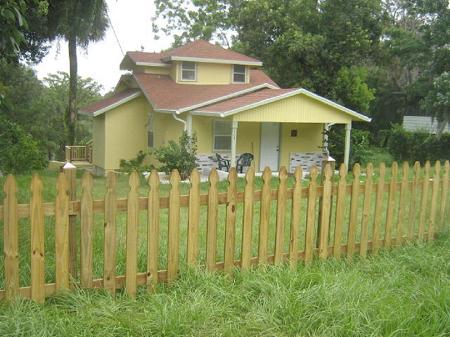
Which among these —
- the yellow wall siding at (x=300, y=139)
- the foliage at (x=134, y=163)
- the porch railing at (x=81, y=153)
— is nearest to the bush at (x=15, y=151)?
the foliage at (x=134, y=163)

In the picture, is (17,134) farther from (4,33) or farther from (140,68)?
(4,33)

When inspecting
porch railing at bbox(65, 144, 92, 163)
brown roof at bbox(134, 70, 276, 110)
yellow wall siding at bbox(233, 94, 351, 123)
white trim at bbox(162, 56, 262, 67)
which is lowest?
porch railing at bbox(65, 144, 92, 163)

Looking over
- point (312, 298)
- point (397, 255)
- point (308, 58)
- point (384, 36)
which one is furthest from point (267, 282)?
point (384, 36)

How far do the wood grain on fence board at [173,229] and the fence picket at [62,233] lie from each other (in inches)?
36.1

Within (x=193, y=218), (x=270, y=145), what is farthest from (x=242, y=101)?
(x=193, y=218)

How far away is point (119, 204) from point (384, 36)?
84.0ft

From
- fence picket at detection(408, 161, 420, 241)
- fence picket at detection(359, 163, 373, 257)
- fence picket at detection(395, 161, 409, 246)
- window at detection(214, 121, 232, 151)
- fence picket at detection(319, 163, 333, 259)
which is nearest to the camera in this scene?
fence picket at detection(319, 163, 333, 259)

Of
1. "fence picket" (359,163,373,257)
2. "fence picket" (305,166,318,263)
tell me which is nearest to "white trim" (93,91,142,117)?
"fence picket" (359,163,373,257)

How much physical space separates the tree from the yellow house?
9.96 ft

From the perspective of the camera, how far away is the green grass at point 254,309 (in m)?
3.63

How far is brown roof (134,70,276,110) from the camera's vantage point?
17812mm

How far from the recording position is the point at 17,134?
55.0 ft

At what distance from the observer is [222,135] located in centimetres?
1853

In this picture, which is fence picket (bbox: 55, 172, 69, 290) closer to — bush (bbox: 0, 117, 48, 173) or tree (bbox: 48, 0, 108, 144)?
tree (bbox: 48, 0, 108, 144)
